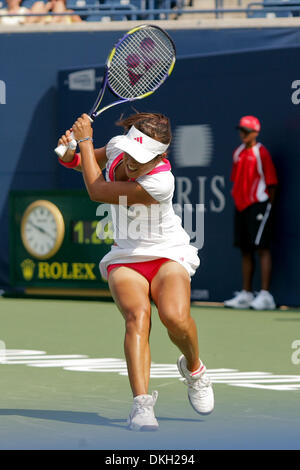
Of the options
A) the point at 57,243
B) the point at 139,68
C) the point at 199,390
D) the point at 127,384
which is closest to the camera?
the point at 199,390

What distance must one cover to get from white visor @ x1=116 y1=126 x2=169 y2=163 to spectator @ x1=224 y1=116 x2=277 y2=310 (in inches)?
222

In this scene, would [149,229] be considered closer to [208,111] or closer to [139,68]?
[139,68]

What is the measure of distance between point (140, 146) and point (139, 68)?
112 centimetres

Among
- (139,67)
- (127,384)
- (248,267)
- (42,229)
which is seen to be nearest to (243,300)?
(248,267)

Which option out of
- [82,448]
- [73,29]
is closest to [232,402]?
[82,448]

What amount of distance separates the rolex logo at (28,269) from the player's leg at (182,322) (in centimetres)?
702

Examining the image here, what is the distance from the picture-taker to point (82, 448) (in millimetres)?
4605

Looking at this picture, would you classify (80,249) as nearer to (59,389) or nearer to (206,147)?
(206,147)

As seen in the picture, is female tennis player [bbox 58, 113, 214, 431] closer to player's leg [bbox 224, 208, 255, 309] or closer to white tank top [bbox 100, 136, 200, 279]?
white tank top [bbox 100, 136, 200, 279]

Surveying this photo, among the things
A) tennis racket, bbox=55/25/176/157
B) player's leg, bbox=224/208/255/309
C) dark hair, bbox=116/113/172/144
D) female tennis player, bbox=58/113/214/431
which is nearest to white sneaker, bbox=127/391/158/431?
female tennis player, bbox=58/113/214/431

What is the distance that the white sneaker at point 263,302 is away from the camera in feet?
35.9

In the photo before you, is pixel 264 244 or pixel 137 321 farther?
pixel 264 244

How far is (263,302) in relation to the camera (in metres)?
11.0

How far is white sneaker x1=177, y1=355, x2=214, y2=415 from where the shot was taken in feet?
17.8
